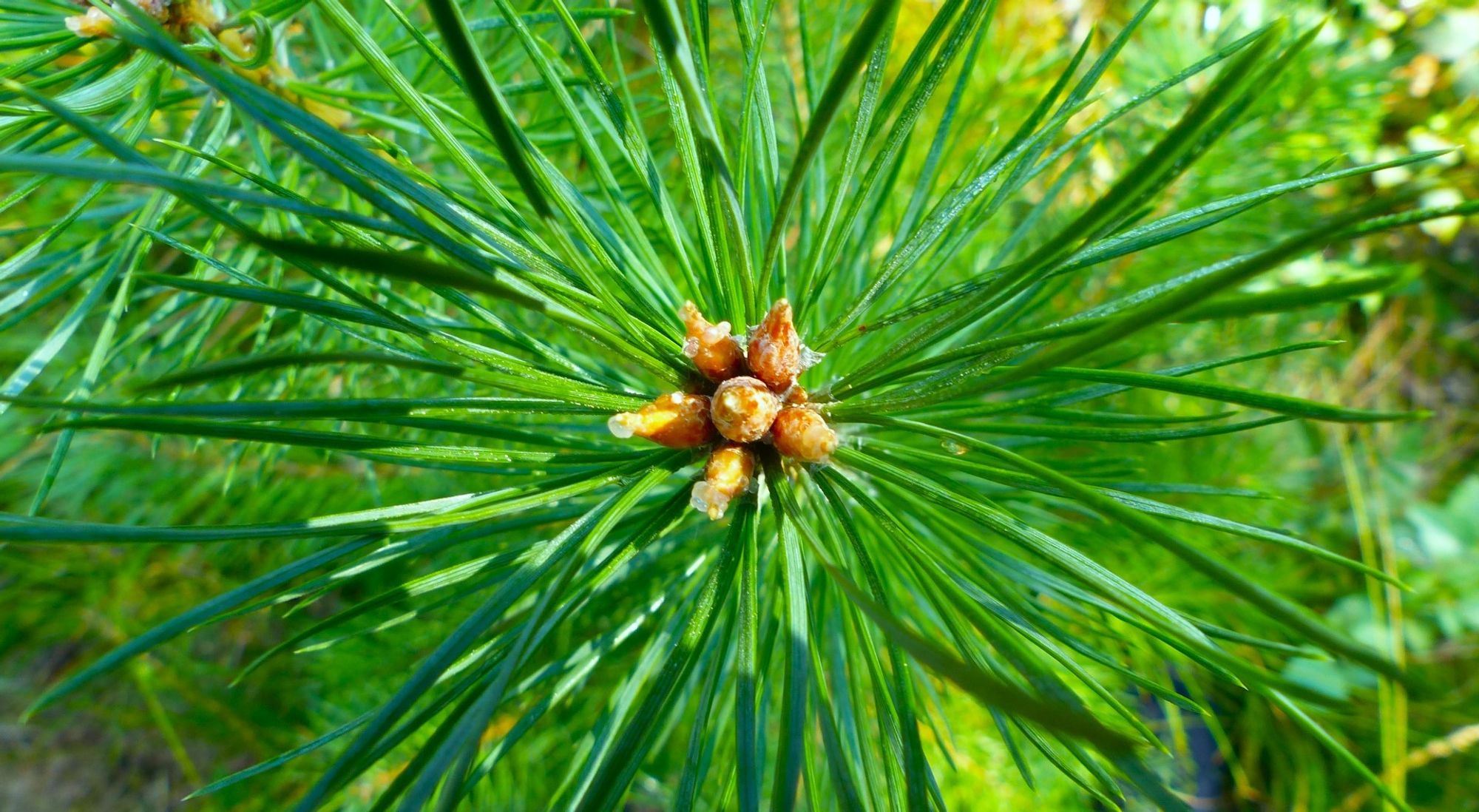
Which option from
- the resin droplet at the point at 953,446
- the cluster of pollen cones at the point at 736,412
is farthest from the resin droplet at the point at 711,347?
the resin droplet at the point at 953,446

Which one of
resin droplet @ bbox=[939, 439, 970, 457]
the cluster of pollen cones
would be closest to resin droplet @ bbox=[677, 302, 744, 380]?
the cluster of pollen cones

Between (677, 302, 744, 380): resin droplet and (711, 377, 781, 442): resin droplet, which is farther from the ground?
(677, 302, 744, 380): resin droplet

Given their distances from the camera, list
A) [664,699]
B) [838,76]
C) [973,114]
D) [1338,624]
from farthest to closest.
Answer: [1338,624] → [973,114] → [664,699] → [838,76]

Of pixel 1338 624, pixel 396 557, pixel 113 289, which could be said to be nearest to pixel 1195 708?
pixel 396 557

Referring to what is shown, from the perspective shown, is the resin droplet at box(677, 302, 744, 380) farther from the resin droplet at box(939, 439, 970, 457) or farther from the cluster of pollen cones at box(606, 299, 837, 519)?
the resin droplet at box(939, 439, 970, 457)

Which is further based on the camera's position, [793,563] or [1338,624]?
[1338,624]

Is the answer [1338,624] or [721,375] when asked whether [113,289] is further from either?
[1338,624]
